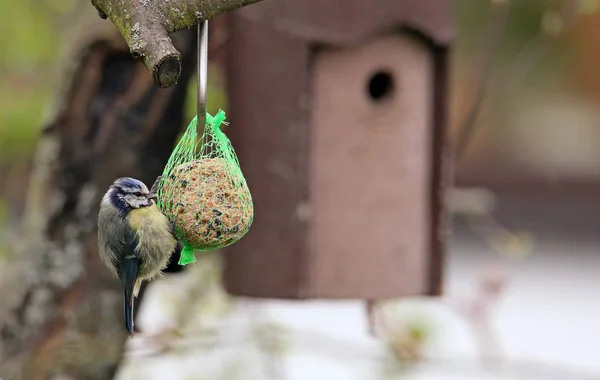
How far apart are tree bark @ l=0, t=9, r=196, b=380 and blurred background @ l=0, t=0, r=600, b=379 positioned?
0.14 meters

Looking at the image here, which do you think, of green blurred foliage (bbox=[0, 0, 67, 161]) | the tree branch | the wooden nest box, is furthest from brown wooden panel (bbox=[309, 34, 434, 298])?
the tree branch

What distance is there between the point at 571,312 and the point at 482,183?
1.43m

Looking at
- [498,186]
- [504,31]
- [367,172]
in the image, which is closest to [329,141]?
[367,172]

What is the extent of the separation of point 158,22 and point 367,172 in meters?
1.59

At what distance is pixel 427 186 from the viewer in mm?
3289

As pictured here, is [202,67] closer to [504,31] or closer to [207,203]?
[207,203]

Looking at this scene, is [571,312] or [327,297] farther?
[571,312]

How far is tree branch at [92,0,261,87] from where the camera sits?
5.09ft

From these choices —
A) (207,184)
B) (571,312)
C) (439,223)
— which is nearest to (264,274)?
(439,223)

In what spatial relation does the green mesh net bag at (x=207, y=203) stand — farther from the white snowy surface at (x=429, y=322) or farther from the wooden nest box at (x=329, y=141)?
the white snowy surface at (x=429, y=322)

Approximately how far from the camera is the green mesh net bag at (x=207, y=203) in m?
1.98

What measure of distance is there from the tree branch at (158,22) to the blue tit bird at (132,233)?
1.52 ft

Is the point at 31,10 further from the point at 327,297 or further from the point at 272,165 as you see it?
the point at 327,297

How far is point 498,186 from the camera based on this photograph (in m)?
7.04
